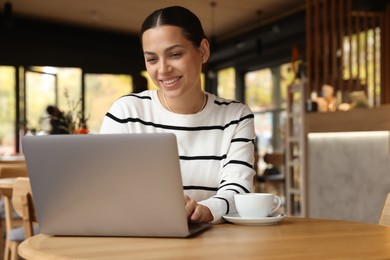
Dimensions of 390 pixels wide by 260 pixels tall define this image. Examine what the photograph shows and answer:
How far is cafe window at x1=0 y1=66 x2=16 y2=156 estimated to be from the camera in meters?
10.1

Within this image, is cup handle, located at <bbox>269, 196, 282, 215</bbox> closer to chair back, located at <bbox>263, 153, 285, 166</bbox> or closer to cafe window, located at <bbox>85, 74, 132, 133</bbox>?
chair back, located at <bbox>263, 153, 285, 166</bbox>

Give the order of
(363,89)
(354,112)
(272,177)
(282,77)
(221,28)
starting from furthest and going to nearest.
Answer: (221,28)
(282,77)
(272,177)
(363,89)
(354,112)

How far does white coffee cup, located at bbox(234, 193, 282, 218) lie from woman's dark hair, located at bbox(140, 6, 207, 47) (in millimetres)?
435

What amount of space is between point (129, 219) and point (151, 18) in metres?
0.58

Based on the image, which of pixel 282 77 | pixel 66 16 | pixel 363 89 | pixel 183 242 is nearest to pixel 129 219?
pixel 183 242

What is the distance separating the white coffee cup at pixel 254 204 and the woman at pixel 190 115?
8cm

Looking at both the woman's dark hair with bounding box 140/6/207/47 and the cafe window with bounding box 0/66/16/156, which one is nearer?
the woman's dark hair with bounding box 140/6/207/47

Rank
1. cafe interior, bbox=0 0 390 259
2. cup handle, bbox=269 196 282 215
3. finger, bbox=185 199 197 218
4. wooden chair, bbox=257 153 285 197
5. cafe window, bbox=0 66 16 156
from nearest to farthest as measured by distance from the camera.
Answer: finger, bbox=185 199 197 218 → cup handle, bbox=269 196 282 215 → cafe interior, bbox=0 0 390 259 → wooden chair, bbox=257 153 285 197 → cafe window, bbox=0 66 16 156

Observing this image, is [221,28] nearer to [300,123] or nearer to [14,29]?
[14,29]

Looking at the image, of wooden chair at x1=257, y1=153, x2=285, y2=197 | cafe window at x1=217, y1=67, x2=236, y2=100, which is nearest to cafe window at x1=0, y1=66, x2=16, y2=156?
cafe window at x1=217, y1=67, x2=236, y2=100

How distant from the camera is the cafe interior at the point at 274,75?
4898mm

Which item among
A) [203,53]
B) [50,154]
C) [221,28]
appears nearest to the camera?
[50,154]

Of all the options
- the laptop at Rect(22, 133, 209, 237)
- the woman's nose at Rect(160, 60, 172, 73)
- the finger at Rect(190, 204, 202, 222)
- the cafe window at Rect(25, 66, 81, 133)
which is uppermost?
the cafe window at Rect(25, 66, 81, 133)

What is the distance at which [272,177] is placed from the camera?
788 centimetres
